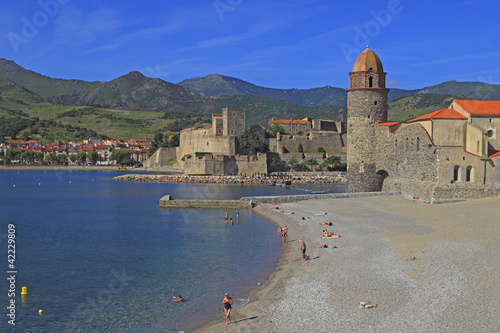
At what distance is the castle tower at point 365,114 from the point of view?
1184 inches

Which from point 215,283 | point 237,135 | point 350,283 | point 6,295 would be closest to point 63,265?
point 6,295

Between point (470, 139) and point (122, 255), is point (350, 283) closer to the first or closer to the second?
point (122, 255)

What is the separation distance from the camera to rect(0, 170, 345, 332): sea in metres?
11.4

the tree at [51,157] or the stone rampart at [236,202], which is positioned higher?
the tree at [51,157]

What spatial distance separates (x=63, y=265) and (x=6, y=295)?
11.3 feet

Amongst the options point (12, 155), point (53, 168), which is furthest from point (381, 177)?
point (12, 155)

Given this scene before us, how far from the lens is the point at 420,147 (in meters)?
26.4

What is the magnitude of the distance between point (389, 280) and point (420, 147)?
50.8 feet

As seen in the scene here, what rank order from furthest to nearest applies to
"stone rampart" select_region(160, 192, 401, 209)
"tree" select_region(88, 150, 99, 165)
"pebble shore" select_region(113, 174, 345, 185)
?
"tree" select_region(88, 150, 99, 165)
"pebble shore" select_region(113, 174, 345, 185)
"stone rampart" select_region(160, 192, 401, 209)

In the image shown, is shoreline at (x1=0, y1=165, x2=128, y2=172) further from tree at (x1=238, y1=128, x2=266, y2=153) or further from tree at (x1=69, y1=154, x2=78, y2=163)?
tree at (x1=238, y1=128, x2=266, y2=153)

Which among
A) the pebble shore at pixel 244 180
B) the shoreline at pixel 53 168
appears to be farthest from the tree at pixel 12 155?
the pebble shore at pixel 244 180

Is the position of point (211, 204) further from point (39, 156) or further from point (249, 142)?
point (39, 156)

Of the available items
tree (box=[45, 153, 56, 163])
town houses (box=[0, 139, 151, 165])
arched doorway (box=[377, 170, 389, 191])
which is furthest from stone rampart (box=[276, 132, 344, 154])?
tree (box=[45, 153, 56, 163])

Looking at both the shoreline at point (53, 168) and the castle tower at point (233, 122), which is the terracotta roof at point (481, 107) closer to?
the castle tower at point (233, 122)
